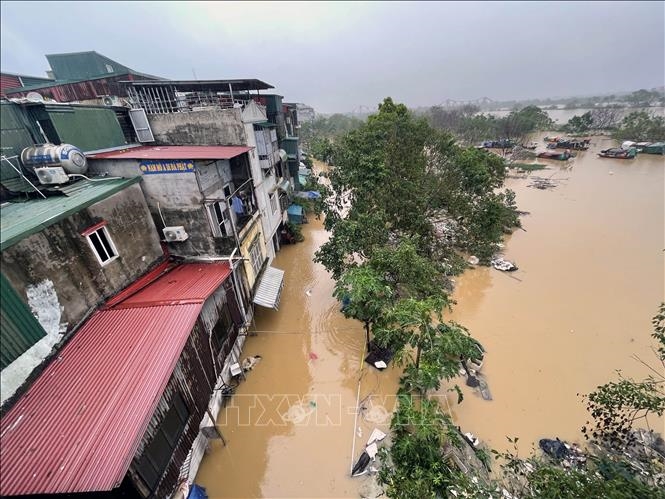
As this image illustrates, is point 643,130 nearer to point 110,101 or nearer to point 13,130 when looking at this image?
point 110,101

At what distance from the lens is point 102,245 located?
7727 millimetres

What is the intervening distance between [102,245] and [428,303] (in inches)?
380

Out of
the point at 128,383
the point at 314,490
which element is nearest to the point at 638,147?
the point at 314,490

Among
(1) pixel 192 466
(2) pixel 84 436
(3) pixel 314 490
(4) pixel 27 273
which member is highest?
(4) pixel 27 273

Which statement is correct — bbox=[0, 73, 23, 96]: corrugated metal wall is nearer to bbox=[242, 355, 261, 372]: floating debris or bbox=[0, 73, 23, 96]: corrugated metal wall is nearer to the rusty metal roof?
the rusty metal roof

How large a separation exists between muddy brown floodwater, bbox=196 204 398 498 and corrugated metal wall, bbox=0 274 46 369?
5929 millimetres

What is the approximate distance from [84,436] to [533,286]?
63.1 feet

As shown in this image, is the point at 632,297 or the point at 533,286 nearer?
the point at 632,297

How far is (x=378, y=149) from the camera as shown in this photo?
52.5ft

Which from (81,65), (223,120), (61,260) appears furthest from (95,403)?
(81,65)

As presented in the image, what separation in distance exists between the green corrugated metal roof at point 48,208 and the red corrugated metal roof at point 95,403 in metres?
2.71

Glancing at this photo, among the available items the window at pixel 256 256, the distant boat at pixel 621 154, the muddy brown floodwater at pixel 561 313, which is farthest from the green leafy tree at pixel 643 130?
the window at pixel 256 256

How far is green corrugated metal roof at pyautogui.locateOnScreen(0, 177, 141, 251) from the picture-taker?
5.66m

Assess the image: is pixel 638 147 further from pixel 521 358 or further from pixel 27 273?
pixel 27 273
